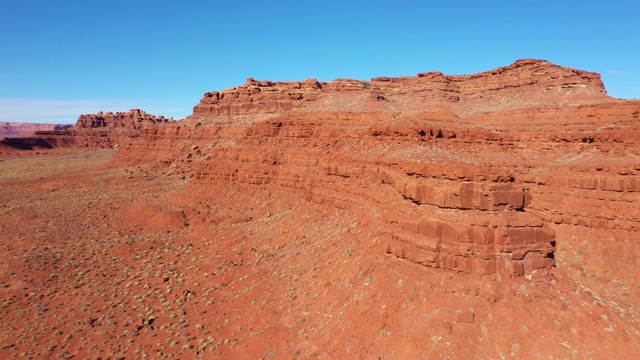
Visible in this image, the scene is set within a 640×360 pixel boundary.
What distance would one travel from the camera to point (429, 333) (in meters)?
10.6

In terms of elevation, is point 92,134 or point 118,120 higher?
point 118,120

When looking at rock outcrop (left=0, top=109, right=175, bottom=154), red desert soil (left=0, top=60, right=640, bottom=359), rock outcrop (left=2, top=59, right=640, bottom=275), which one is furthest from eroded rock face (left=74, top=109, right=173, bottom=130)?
red desert soil (left=0, top=60, right=640, bottom=359)

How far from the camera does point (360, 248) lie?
53.4 ft

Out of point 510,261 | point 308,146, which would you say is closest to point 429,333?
point 510,261

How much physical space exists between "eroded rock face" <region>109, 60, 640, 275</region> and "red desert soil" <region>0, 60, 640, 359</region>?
0.11 meters

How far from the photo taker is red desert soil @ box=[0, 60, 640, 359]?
1112 centimetres

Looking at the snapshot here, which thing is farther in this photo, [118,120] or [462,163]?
[118,120]

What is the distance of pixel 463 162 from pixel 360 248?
6105 millimetres

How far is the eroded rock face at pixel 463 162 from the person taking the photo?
12.1m

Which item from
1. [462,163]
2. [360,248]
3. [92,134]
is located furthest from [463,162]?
[92,134]

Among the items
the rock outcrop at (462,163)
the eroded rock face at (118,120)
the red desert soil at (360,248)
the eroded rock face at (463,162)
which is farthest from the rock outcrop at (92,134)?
the red desert soil at (360,248)

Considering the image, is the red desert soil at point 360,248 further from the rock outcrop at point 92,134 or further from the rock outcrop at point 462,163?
the rock outcrop at point 92,134

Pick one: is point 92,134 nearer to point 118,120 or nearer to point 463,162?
point 118,120

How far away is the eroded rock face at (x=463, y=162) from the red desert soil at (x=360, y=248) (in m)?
0.11
